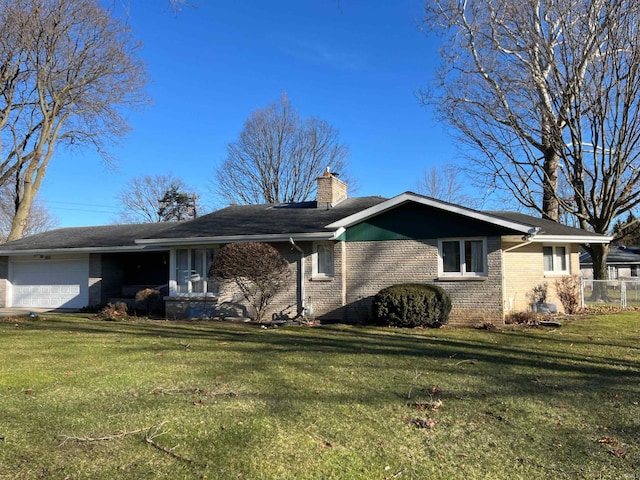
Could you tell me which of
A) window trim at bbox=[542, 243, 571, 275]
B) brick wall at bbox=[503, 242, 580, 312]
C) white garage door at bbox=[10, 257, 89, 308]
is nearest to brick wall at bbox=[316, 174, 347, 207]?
brick wall at bbox=[503, 242, 580, 312]

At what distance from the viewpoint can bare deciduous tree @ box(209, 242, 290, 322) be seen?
13.8 m

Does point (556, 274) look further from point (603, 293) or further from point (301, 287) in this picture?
point (301, 287)

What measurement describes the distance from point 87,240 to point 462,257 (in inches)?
605

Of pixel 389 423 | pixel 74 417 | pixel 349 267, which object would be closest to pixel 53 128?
pixel 349 267

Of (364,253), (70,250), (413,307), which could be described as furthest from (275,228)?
(70,250)

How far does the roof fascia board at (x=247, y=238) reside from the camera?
1426 cm

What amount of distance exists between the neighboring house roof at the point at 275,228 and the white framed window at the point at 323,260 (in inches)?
26.1

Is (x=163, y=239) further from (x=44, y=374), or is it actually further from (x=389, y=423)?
(x=389, y=423)

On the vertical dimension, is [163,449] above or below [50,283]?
below

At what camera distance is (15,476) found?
371 cm

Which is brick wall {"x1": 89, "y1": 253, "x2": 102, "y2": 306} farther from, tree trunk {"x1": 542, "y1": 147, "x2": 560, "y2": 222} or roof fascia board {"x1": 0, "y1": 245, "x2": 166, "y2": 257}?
tree trunk {"x1": 542, "y1": 147, "x2": 560, "y2": 222}

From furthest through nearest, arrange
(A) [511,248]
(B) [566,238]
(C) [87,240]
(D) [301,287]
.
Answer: (C) [87,240] → (B) [566,238] → (D) [301,287] → (A) [511,248]

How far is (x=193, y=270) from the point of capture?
1639 cm

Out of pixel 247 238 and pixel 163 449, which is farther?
pixel 247 238
